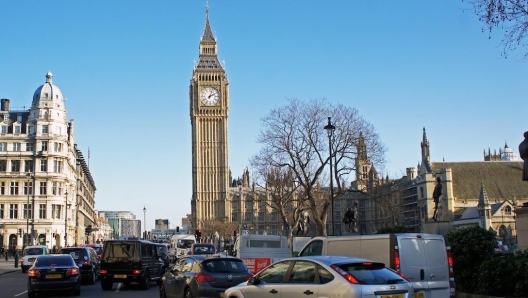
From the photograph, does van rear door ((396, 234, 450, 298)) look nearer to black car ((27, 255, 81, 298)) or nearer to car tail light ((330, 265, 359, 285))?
car tail light ((330, 265, 359, 285))

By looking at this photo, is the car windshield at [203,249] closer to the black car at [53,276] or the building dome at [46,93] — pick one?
the black car at [53,276]

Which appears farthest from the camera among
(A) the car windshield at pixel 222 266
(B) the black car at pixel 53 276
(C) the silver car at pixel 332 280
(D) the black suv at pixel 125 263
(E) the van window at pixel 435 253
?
(D) the black suv at pixel 125 263

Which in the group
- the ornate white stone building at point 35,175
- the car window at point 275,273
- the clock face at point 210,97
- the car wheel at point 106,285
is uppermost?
the clock face at point 210,97

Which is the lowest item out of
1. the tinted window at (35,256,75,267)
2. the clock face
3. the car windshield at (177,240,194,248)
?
the car windshield at (177,240,194,248)

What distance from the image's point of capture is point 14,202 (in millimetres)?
82875

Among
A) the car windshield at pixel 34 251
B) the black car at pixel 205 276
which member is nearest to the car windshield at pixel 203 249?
the car windshield at pixel 34 251

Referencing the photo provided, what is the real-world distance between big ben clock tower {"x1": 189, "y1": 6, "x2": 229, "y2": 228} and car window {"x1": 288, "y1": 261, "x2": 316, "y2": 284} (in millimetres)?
138541

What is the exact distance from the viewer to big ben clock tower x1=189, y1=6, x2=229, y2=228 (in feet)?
495

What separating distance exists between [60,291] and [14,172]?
62957 millimetres

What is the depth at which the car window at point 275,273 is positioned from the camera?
12516 mm

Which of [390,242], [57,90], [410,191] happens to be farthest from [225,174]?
[390,242]

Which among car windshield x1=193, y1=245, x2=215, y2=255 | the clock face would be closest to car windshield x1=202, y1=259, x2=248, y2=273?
car windshield x1=193, y1=245, x2=215, y2=255

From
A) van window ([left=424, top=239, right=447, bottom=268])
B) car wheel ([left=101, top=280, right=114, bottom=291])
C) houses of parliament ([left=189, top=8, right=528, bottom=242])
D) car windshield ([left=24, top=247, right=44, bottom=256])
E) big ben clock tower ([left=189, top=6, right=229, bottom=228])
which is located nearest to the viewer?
van window ([left=424, top=239, right=447, bottom=268])

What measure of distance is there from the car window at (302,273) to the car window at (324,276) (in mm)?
225
